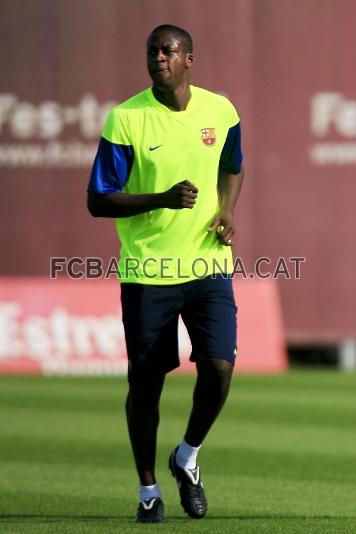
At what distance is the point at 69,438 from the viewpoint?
11250 mm

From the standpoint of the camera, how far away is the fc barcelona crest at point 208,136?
23.4ft

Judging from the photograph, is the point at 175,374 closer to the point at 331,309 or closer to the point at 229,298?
the point at 331,309

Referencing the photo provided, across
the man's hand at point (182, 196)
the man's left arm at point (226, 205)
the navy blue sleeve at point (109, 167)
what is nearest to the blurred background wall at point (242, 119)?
the man's left arm at point (226, 205)

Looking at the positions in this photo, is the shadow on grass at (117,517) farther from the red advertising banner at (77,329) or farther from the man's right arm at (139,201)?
the red advertising banner at (77,329)

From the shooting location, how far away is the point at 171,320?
719cm

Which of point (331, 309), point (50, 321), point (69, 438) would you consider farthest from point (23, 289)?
point (69, 438)

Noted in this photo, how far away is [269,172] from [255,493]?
10.3 meters

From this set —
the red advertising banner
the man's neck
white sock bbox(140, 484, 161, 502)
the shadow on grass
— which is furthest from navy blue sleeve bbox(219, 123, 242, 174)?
the red advertising banner

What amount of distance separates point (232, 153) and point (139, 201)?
26.9 inches

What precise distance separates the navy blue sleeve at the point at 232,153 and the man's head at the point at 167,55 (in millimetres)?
459

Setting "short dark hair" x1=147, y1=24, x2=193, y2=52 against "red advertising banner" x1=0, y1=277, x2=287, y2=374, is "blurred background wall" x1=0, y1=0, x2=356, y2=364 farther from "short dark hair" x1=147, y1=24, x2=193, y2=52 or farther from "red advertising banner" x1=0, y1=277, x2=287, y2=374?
"short dark hair" x1=147, y1=24, x2=193, y2=52

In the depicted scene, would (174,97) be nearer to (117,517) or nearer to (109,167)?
(109,167)

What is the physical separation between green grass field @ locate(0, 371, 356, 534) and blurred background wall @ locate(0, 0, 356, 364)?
7.95 ft

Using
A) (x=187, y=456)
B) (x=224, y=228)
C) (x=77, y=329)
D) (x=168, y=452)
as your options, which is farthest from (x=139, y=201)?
(x=77, y=329)
